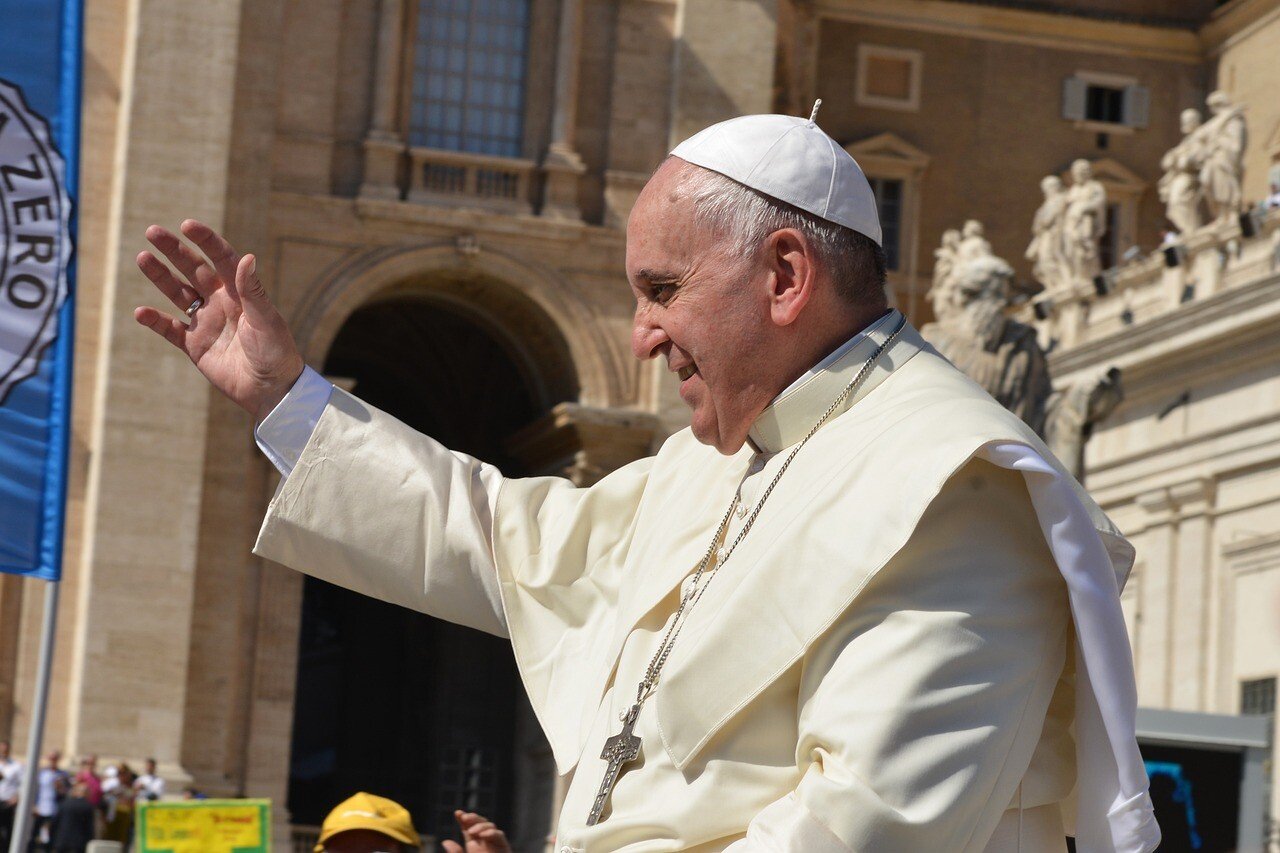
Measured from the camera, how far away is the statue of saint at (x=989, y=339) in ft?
38.4

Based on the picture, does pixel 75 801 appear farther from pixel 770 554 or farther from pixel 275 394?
pixel 770 554

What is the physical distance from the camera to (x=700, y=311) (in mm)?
2812

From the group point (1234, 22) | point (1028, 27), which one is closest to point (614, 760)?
point (1234, 22)

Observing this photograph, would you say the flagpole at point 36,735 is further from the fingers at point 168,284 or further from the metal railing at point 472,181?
the metal railing at point 472,181

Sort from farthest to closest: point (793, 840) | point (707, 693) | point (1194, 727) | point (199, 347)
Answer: point (1194, 727)
point (199, 347)
point (707, 693)
point (793, 840)

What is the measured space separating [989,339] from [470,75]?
17285 mm

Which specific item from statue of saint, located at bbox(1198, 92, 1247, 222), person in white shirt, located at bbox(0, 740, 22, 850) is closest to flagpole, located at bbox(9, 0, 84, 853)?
person in white shirt, located at bbox(0, 740, 22, 850)

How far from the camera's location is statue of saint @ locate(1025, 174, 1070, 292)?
28781mm

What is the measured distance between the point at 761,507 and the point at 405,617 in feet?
104

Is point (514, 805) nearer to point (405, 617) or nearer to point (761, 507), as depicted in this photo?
point (405, 617)

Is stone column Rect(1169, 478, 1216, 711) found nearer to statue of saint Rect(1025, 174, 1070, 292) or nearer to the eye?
statue of saint Rect(1025, 174, 1070, 292)

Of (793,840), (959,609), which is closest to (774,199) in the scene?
(959,609)

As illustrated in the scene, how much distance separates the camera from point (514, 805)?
29.2 metres

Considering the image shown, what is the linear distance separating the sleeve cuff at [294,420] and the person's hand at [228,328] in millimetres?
13
